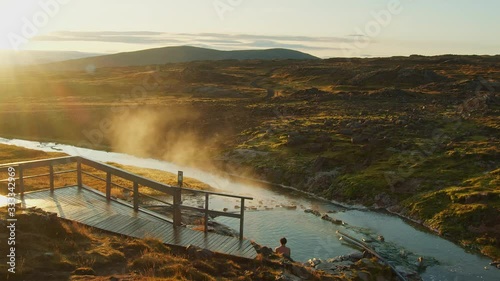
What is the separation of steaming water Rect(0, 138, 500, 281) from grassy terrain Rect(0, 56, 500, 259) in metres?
2.14

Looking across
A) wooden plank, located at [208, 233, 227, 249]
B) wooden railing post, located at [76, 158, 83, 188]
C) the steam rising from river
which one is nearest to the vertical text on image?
wooden railing post, located at [76, 158, 83, 188]

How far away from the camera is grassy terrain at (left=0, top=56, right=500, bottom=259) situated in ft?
131

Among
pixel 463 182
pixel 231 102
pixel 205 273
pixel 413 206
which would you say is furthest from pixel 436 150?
pixel 231 102

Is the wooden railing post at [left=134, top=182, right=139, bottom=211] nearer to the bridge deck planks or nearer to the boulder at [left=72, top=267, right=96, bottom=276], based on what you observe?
the bridge deck planks

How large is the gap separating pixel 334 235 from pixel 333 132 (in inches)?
1235

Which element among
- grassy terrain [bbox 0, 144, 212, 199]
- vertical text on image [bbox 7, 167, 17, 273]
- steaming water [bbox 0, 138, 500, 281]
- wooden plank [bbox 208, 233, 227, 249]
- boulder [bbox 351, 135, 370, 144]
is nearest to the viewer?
vertical text on image [bbox 7, 167, 17, 273]

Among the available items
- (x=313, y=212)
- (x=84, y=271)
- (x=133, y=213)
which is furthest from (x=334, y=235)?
(x=84, y=271)

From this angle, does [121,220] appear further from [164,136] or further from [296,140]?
[164,136]

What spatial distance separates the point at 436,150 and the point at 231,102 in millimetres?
51918

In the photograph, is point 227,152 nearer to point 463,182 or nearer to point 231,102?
point 463,182

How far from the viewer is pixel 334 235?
3181cm

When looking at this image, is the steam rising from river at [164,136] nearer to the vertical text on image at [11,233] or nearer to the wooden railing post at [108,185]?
the wooden railing post at [108,185]

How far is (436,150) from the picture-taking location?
165ft

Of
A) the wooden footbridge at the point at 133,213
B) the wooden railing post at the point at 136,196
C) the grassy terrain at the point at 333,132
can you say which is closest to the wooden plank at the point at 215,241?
the wooden footbridge at the point at 133,213
